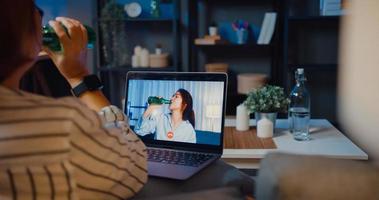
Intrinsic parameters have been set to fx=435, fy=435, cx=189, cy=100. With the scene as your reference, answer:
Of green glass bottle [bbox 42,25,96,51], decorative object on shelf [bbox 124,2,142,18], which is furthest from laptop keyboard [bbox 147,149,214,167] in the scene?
decorative object on shelf [bbox 124,2,142,18]

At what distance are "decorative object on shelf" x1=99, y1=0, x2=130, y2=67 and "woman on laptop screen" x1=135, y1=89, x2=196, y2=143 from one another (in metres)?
2.31

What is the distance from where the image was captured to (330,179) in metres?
0.64

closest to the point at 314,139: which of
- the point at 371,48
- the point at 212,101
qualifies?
the point at 212,101

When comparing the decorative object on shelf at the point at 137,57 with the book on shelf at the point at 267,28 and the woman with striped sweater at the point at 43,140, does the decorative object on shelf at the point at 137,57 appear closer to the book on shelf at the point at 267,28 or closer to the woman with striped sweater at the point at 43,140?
the book on shelf at the point at 267,28

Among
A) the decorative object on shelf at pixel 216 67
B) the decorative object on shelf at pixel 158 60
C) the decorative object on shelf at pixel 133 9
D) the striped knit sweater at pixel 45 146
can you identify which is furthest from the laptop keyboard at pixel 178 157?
the decorative object on shelf at pixel 133 9

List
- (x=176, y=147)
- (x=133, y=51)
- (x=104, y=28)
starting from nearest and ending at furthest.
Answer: (x=176, y=147), (x=104, y=28), (x=133, y=51)

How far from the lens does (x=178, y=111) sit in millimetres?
1466

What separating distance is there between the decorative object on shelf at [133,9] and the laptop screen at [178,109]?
2339 mm

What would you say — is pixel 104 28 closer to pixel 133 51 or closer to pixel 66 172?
pixel 133 51

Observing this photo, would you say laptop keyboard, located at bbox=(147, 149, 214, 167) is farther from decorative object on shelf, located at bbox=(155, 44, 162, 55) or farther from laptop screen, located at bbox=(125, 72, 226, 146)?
decorative object on shelf, located at bbox=(155, 44, 162, 55)

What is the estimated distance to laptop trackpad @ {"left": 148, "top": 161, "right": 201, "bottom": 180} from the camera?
110 centimetres

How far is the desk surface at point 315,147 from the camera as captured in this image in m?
1.61

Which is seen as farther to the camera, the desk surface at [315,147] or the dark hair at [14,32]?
the desk surface at [315,147]

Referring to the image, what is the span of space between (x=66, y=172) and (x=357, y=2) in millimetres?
652
